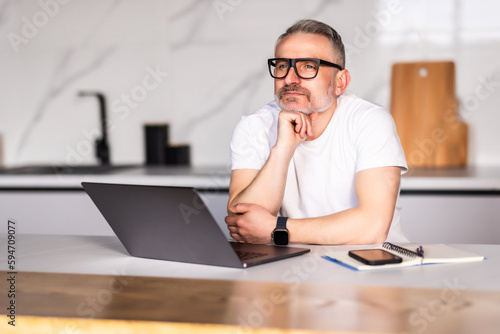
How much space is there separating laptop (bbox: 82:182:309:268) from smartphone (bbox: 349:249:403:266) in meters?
0.14

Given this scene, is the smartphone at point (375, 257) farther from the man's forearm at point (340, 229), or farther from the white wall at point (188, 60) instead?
the white wall at point (188, 60)

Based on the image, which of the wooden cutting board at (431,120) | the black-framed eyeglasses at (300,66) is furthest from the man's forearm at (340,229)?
the wooden cutting board at (431,120)

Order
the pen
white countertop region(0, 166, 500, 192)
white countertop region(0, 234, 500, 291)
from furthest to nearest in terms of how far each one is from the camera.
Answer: white countertop region(0, 166, 500, 192) < the pen < white countertop region(0, 234, 500, 291)

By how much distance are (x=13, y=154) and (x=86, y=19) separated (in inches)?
32.5

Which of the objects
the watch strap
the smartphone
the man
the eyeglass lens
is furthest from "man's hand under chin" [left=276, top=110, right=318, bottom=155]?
the smartphone

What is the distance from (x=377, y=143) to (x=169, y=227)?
32.7 inches

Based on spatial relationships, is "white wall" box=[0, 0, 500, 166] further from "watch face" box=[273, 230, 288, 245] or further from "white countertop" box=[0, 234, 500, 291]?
"white countertop" box=[0, 234, 500, 291]

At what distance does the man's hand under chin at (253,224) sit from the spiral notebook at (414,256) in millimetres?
280

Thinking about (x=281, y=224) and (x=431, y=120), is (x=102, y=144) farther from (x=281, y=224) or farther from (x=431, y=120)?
(x=281, y=224)

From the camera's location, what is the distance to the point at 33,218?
267 centimetres

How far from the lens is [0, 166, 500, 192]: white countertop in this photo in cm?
240

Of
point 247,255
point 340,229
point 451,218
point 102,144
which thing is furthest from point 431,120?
point 247,255

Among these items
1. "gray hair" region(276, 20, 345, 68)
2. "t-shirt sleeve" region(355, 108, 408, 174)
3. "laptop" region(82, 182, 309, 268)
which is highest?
"gray hair" region(276, 20, 345, 68)

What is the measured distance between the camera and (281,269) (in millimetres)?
1156
